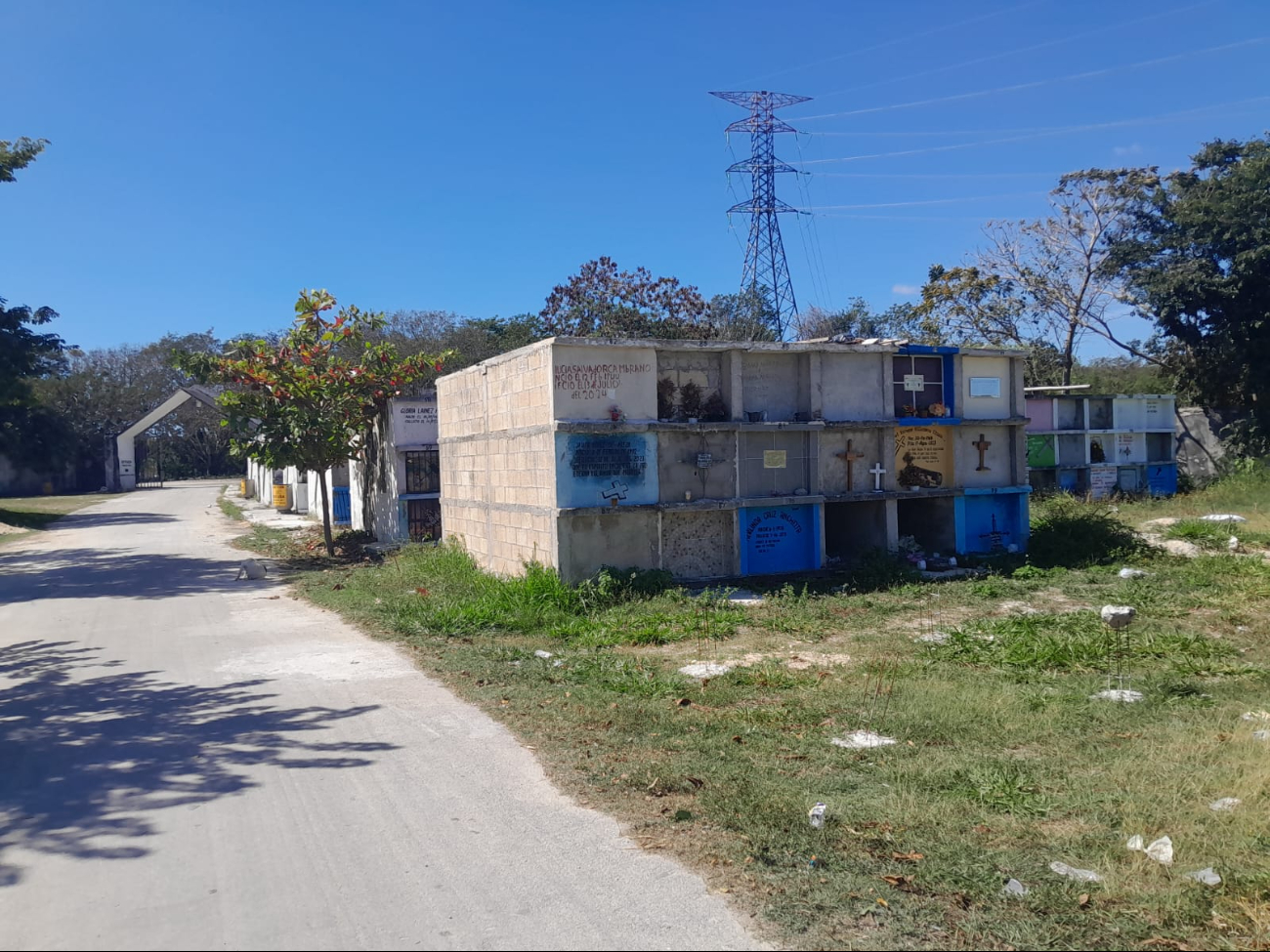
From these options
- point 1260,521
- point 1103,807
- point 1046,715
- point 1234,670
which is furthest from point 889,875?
point 1260,521

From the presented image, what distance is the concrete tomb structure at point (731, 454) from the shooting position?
12930 millimetres

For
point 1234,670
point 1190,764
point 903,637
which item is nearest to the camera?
point 1190,764

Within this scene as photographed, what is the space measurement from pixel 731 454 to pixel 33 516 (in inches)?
1212

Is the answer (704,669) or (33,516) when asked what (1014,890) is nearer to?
(704,669)

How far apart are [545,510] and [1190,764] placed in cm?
867

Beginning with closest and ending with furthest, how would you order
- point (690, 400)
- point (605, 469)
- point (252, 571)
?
point (605, 469)
point (690, 400)
point (252, 571)

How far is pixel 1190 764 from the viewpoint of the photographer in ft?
18.4

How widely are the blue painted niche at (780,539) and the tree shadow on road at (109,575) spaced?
8.35 meters

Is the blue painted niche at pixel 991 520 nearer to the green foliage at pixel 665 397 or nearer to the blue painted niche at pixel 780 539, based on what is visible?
the blue painted niche at pixel 780 539

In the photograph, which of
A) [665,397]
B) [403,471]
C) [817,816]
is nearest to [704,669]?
[817,816]

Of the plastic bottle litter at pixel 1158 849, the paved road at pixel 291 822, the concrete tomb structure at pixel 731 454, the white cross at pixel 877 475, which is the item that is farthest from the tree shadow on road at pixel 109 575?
the plastic bottle litter at pixel 1158 849

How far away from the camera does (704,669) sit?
893 cm

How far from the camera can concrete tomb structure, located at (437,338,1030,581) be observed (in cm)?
1293

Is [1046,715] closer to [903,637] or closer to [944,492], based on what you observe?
[903,637]
